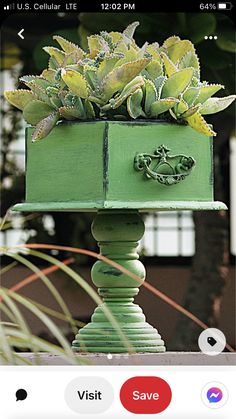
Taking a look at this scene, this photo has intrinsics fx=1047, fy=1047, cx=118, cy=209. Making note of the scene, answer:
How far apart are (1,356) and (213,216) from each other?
235 cm

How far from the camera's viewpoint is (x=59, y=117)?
40.9 inches

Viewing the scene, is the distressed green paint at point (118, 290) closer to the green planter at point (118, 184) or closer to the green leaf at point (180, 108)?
the green planter at point (118, 184)

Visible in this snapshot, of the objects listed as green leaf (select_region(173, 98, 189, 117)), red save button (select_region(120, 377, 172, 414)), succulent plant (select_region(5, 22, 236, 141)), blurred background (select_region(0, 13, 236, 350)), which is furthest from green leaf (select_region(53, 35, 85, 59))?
blurred background (select_region(0, 13, 236, 350))

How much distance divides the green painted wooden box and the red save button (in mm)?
168

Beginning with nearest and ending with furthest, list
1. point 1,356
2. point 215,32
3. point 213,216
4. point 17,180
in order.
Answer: point 1,356
point 215,32
point 213,216
point 17,180

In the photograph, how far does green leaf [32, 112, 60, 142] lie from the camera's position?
1016 millimetres

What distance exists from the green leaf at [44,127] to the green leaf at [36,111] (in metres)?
0.02

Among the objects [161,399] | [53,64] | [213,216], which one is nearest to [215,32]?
[53,64]

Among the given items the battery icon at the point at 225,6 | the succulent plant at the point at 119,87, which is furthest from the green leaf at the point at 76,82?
the battery icon at the point at 225,6

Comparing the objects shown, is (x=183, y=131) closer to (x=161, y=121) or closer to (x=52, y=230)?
(x=161, y=121)

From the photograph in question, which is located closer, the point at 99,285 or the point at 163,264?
the point at 99,285

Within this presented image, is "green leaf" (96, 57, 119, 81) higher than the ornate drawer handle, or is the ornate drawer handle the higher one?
"green leaf" (96, 57, 119, 81)

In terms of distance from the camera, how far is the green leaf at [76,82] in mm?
973

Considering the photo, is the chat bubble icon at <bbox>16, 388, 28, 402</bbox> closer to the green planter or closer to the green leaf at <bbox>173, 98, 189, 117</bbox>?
Answer: the green planter
